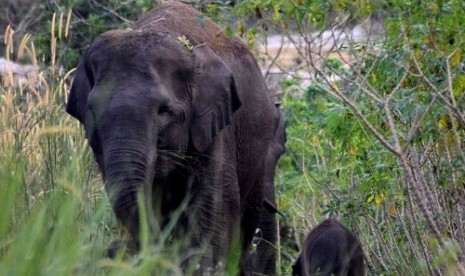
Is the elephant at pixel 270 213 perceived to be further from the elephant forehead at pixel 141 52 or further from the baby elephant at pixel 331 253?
the elephant forehead at pixel 141 52

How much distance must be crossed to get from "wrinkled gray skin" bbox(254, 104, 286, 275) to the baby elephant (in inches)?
52.1

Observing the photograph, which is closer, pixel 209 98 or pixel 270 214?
pixel 209 98

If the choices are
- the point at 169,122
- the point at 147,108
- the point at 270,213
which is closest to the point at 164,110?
the point at 169,122

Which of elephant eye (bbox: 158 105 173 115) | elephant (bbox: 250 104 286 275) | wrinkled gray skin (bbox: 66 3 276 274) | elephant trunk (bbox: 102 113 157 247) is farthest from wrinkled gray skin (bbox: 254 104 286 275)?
elephant trunk (bbox: 102 113 157 247)

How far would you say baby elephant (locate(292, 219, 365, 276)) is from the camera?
10.5 metres

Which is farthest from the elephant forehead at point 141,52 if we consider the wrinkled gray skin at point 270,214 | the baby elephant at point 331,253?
the wrinkled gray skin at point 270,214

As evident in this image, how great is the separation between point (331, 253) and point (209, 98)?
1461mm

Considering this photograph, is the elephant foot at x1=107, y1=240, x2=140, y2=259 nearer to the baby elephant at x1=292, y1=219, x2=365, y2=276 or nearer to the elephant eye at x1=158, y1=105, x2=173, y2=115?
the elephant eye at x1=158, y1=105, x2=173, y2=115

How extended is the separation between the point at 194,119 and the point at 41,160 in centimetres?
109

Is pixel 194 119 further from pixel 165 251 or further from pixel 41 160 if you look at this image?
pixel 165 251

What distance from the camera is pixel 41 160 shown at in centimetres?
923

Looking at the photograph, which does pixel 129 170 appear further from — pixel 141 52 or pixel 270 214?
pixel 270 214

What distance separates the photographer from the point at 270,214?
12727mm

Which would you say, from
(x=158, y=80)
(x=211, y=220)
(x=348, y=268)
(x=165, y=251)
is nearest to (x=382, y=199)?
(x=348, y=268)
